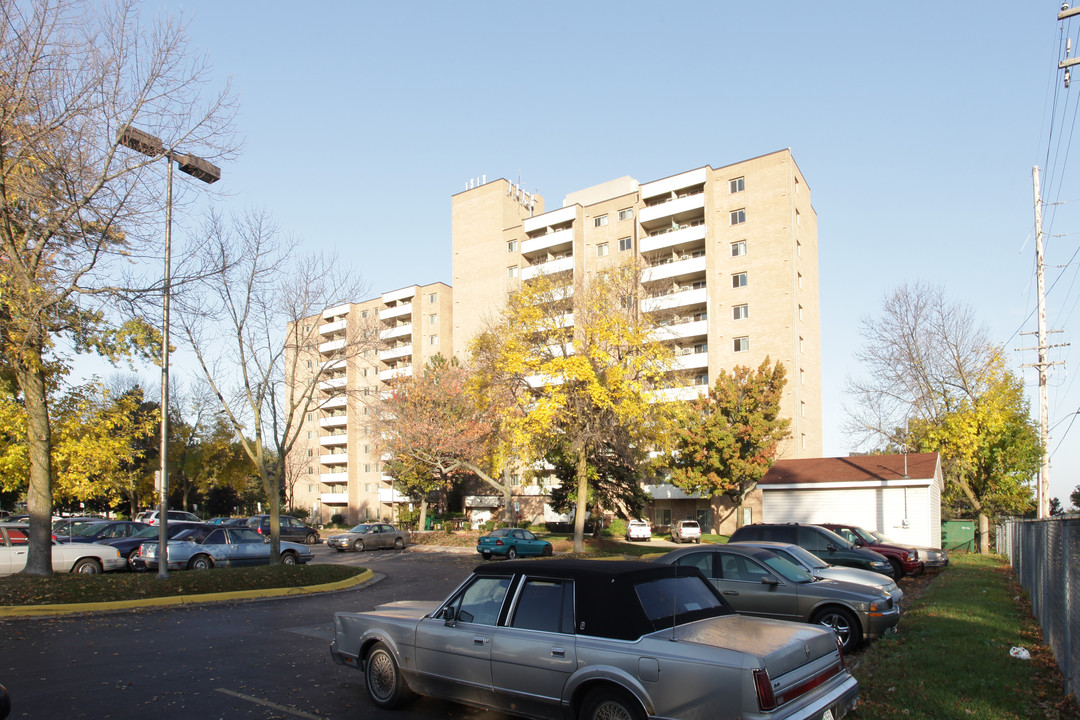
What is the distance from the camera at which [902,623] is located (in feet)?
40.2

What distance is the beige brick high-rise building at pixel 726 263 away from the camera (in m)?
48.0

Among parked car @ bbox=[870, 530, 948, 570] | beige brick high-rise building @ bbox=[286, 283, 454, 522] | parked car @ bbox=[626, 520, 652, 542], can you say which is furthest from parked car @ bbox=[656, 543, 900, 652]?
beige brick high-rise building @ bbox=[286, 283, 454, 522]

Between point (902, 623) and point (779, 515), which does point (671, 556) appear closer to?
point (902, 623)

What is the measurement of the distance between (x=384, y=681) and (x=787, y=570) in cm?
648

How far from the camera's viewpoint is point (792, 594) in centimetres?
1074

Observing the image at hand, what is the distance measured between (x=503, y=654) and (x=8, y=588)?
509 inches

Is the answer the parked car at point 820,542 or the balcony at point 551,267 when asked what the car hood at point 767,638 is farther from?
the balcony at point 551,267

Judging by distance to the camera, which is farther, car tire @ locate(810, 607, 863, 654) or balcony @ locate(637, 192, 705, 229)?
balcony @ locate(637, 192, 705, 229)

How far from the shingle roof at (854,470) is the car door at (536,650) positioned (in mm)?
28038

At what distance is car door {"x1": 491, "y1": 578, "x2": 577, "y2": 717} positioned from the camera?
608cm

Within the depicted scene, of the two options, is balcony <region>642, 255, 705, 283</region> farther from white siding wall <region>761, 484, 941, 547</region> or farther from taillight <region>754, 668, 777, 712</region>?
taillight <region>754, 668, 777, 712</region>

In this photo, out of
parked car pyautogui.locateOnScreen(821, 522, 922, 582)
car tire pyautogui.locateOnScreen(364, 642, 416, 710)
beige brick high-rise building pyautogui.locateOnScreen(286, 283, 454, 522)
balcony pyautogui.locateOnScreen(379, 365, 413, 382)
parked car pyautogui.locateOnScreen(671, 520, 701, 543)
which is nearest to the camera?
car tire pyautogui.locateOnScreen(364, 642, 416, 710)

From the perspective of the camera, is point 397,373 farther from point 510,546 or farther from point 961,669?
point 961,669

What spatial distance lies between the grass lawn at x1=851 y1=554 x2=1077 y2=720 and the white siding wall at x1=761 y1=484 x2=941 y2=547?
16.4 m
